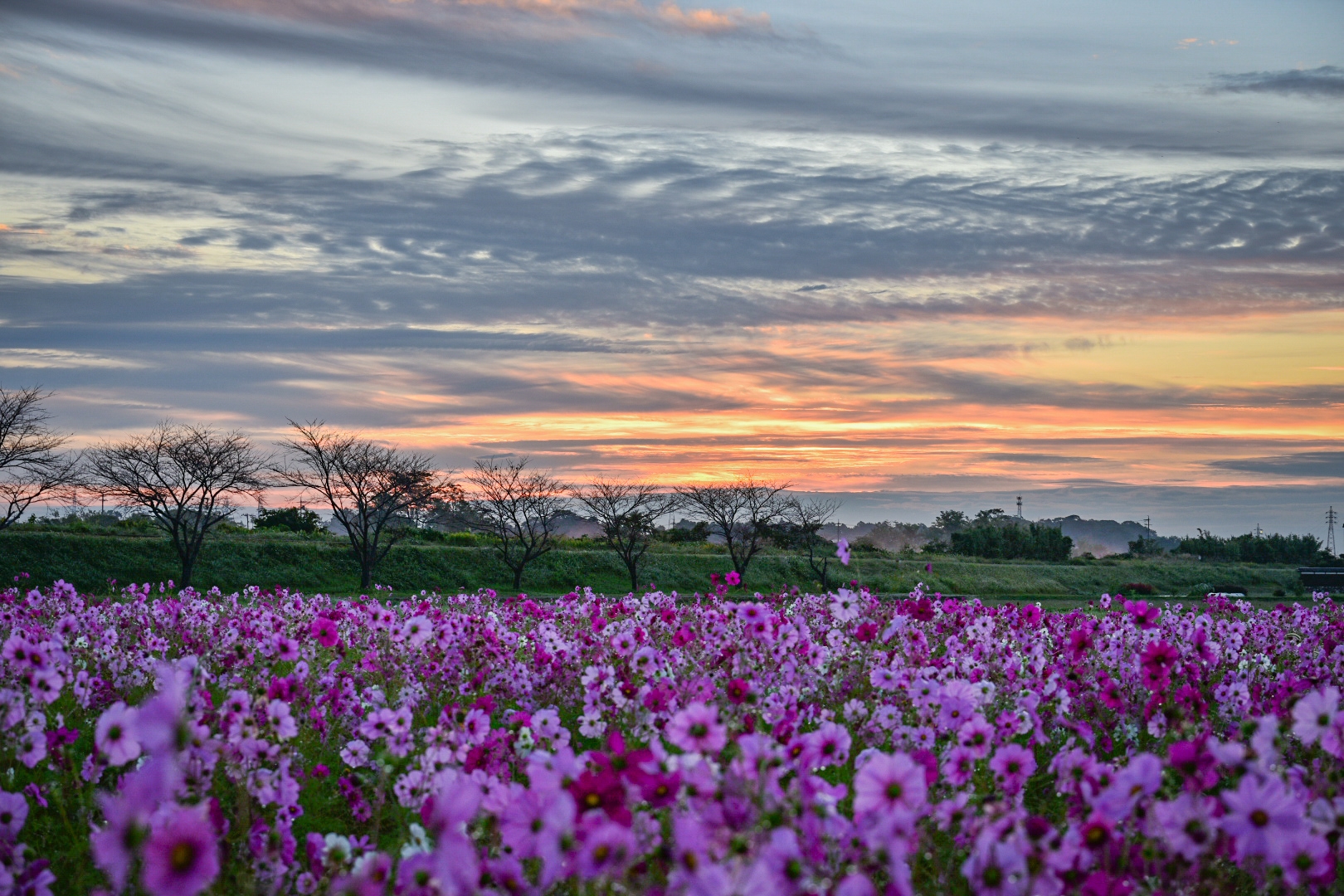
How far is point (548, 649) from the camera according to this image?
755 centimetres

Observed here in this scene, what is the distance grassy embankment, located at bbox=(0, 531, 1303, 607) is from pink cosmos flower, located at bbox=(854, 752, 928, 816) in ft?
98.6

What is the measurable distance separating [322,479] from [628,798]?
3834 cm

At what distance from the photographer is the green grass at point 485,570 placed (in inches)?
1412

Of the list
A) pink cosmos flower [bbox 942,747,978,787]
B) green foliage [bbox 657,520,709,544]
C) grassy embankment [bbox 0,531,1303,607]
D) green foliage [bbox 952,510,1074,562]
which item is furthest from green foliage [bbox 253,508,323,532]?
pink cosmos flower [bbox 942,747,978,787]

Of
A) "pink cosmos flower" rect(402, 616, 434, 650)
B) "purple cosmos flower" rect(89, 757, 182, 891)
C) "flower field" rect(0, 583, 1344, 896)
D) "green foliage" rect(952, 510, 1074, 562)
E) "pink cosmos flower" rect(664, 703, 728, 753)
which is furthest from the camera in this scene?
"green foliage" rect(952, 510, 1074, 562)

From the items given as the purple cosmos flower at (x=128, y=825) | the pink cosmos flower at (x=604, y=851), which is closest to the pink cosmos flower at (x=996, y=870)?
the pink cosmos flower at (x=604, y=851)

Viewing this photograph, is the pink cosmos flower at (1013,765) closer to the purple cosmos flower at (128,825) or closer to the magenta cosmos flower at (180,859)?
the magenta cosmos flower at (180,859)

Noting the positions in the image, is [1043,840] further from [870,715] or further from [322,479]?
[322,479]

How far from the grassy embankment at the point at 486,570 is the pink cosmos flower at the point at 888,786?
30.1 meters

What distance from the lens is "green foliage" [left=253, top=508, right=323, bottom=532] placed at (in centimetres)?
5238

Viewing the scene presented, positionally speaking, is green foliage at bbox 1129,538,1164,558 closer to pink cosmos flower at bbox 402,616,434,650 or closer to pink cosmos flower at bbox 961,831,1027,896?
pink cosmos flower at bbox 402,616,434,650

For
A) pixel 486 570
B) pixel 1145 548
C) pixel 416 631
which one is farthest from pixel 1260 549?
pixel 416 631

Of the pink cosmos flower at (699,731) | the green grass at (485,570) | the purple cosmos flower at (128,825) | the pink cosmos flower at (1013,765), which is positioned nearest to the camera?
the purple cosmos flower at (128,825)

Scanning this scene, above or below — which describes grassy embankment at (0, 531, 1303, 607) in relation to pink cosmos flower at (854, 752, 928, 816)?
below
